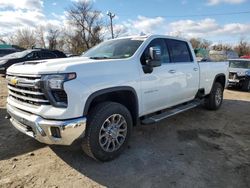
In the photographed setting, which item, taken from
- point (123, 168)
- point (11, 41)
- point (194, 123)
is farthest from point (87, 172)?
point (11, 41)

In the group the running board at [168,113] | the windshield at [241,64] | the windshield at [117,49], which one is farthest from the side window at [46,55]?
the running board at [168,113]

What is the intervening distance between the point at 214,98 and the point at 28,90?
5.24 metres

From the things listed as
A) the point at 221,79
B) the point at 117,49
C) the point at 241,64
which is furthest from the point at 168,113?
the point at 241,64

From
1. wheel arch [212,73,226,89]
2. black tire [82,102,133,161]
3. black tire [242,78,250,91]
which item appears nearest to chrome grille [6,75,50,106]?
black tire [82,102,133,161]

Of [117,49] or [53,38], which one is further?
[53,38]

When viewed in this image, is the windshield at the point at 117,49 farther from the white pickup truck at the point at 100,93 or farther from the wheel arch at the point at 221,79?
the wheel arch at the point at 221,79

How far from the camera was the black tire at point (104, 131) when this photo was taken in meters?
3.52

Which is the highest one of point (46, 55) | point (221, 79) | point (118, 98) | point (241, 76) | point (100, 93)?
point (46, 55)

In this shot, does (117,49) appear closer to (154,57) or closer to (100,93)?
(154,57)

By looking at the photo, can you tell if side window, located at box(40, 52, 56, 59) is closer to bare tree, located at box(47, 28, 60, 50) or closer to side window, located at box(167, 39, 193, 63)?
side window, located at box(167, 39, 193, 63)

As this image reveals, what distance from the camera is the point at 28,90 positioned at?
3.50 meters

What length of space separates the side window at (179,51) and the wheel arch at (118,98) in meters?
1.54

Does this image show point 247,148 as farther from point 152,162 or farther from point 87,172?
point 87,172

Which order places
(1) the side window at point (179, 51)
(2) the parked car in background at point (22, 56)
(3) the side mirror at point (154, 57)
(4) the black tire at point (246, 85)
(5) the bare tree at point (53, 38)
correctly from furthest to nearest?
(5) the bare tree at point (53, 38), (2) the parked car in background at point (22, 56), (4) the black tire at point (246, 85), (1) the side window at point (179, 51), (3) the side mirror at point (154, 57)
